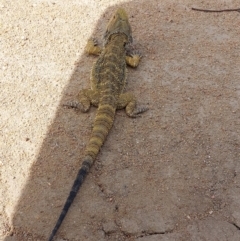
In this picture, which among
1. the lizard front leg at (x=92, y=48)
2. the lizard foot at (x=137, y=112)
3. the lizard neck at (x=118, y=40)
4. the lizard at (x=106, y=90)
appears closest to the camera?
the lizard at (x=106, y=90)

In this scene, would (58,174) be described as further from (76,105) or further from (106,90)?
(106,90)

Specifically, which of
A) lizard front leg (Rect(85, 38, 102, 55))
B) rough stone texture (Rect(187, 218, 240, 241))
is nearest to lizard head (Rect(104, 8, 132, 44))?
lizard front leg (Rect(85, 38, 102, 55))

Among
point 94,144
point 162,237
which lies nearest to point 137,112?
point 94,144

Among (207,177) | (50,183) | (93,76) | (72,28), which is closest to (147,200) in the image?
(207,177)

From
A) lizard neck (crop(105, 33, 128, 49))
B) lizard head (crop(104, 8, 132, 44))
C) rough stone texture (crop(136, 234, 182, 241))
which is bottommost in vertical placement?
rough stone texture (crop(136, 234, 182, 241))

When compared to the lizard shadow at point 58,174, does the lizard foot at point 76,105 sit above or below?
above

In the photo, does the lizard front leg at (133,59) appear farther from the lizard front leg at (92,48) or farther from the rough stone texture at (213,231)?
the rough stone texture at (213,231)

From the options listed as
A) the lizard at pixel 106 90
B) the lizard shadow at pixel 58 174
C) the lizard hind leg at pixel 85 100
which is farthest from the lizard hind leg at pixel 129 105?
the lizard hind leg at pixel 85 100

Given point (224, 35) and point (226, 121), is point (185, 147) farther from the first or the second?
point (224, 35)

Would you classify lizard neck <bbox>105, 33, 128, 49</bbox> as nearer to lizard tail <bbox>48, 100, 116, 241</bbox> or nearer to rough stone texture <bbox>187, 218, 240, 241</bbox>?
lizard tail <bbox>48, 100, 116, 241</bbox>
